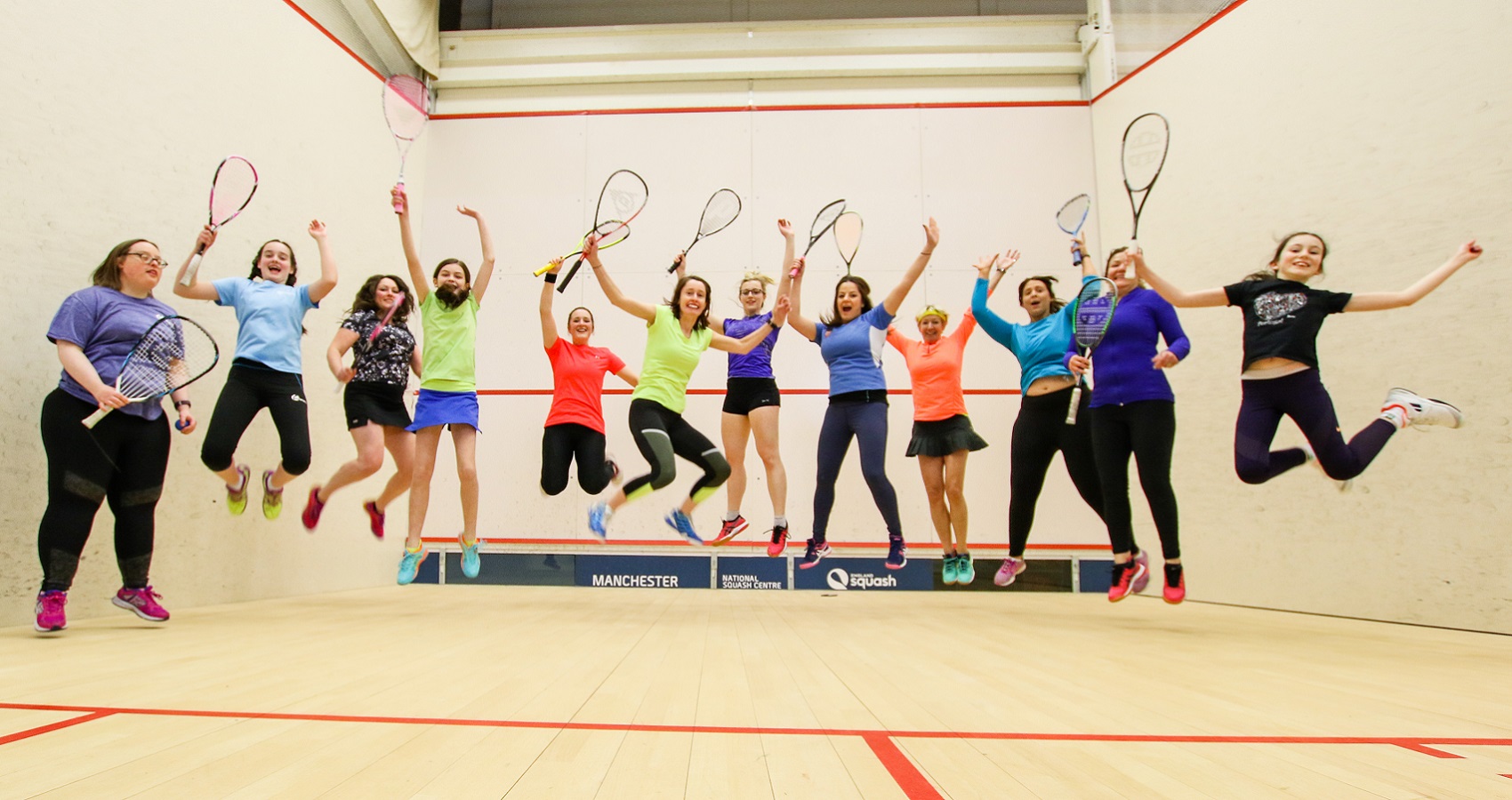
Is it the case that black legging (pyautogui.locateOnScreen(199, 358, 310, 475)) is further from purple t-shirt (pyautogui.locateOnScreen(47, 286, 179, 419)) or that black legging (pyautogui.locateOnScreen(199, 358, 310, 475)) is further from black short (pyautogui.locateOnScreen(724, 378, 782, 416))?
black short (pyautogui.locateOnScreen(724, 378, 782, 416))

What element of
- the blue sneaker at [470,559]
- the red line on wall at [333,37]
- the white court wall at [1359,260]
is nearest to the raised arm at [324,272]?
the blue sneaker at [470,559]

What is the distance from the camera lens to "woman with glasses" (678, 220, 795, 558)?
3602 mm

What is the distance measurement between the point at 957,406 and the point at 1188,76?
261 centimetres

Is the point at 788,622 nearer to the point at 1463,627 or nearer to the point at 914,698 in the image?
the point at 914,698

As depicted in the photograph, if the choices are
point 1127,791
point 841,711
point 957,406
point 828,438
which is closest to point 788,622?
point 828,438

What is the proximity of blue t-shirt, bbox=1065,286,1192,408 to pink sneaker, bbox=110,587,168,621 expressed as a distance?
11.0 feet

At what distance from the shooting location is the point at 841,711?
1446 millimetres

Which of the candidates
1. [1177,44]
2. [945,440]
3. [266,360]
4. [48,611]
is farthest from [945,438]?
[48,611]

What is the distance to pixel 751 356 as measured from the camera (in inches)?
147

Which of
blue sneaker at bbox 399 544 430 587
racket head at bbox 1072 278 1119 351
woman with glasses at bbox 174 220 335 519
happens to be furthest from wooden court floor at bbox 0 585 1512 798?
racket head at bbox 1072 278 1119 351

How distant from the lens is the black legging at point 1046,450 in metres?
3.30

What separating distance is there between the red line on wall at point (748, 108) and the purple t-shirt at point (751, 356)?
224 cm

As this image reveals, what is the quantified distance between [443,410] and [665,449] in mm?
1012

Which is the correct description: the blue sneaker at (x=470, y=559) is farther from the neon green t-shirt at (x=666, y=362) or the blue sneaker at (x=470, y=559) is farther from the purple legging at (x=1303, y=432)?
the purple legging at (x=1303, y=432)
